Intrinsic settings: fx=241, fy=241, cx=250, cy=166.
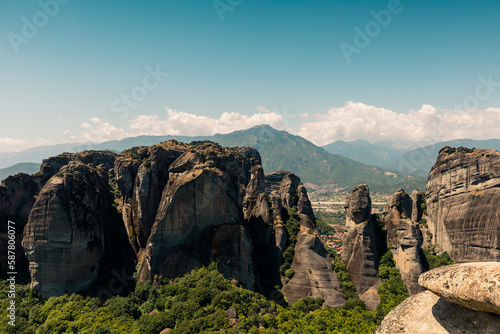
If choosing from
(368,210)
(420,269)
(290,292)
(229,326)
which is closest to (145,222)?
(229,326)

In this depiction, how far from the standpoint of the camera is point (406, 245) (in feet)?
150

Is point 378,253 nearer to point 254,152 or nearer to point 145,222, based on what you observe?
point 145,222

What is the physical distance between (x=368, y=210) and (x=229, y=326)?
36.6m

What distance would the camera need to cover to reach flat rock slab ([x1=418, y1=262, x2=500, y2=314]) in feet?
22.7

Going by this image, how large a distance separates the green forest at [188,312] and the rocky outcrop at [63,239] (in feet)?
8.04

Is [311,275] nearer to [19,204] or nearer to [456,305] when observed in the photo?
[456,305]

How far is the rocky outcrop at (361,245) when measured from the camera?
4691cm

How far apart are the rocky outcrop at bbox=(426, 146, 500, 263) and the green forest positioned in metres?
16.9

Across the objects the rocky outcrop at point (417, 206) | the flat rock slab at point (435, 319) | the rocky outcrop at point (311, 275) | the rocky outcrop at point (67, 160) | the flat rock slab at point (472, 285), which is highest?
the rocky outcrop at point (67, 160)

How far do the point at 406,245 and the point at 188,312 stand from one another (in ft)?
132

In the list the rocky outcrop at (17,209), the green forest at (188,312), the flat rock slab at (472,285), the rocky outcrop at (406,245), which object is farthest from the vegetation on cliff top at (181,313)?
the flat rock slab at (472,285)

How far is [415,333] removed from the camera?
8.53 metres

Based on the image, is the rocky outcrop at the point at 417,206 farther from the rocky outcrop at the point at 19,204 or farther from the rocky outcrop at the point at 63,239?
the rocky outcrop at the point at 19,204

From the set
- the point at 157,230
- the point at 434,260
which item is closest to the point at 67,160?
the point at 157,230
